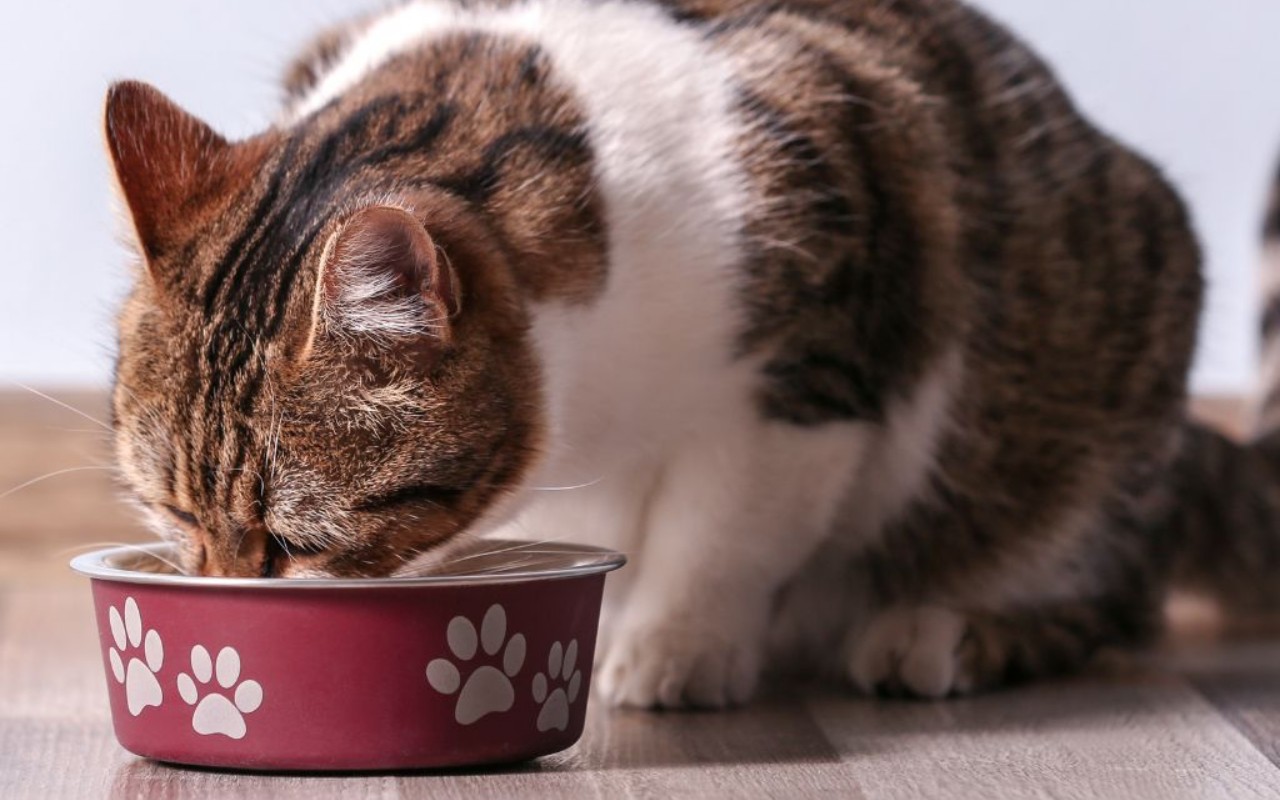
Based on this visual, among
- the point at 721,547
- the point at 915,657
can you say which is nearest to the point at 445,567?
the point at 721,547

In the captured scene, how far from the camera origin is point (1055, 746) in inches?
62.6

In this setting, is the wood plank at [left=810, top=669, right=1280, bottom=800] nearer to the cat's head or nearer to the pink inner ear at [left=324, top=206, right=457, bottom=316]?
the cat's head

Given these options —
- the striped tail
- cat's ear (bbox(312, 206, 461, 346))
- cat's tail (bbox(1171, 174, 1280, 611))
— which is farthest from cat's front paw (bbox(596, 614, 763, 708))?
the striped tail

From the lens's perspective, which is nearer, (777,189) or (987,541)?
(777,189)

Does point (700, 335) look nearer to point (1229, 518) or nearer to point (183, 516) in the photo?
point (183, 516)

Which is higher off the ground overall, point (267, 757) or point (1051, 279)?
point (1051, 279)

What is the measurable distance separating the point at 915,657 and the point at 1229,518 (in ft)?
2.18

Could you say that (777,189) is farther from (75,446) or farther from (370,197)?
(75,446)

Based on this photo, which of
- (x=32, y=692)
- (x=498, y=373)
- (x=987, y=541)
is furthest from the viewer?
(x=987, y=541)

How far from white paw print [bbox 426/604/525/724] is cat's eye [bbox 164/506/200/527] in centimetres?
26

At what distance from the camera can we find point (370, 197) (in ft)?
4.93

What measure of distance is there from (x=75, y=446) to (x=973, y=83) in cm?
157

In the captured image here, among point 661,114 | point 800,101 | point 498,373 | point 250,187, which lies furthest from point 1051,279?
point 250,187

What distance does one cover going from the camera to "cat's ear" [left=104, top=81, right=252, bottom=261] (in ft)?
5.08
